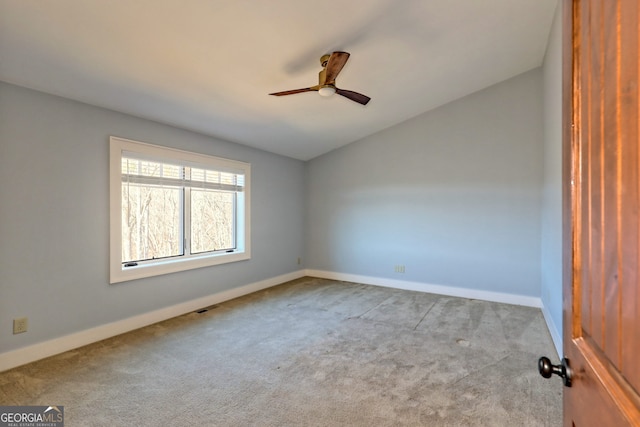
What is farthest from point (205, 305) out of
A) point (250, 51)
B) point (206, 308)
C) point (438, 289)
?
point (438, 289)

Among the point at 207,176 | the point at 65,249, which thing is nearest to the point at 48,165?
the point at 65,249

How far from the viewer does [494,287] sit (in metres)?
4.24

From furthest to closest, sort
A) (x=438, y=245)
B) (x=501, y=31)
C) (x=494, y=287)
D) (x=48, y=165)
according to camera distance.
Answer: (x=438, y=245) → (x=494, y=287) → (x=501, y=31) → (x=48, y=165)

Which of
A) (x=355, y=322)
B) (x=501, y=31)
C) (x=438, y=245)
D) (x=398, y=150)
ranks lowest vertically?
(x=355, y=322)

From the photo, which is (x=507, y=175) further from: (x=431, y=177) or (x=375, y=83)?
(x=375, y=83)

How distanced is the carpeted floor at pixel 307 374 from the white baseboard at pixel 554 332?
0.08m

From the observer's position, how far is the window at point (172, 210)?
3.15 meters

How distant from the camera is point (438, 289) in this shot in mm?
4609

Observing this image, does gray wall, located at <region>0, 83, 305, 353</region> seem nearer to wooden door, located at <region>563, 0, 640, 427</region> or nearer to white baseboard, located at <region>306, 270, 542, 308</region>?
white baseboard, located at <region>306, 270, 542, 308</region>

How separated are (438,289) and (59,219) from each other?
15.2 feet

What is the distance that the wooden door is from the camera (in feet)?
1.56

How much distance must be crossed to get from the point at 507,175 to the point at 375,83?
7.37ft

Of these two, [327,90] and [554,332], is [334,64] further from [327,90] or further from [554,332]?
[554,332]

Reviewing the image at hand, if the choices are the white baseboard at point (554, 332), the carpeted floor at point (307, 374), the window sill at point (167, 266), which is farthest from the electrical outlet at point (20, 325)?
the white baseboard at point (554, 332)
